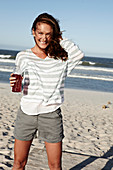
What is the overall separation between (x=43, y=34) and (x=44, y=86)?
0.45 m

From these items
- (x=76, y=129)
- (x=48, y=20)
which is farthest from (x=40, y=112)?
(x=76, y=129)

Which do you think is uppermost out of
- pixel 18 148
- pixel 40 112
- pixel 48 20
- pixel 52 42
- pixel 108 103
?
pixel 48 20

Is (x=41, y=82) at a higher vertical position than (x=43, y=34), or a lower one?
lower

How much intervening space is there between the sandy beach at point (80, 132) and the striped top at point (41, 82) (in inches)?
66.7

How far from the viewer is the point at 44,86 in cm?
206

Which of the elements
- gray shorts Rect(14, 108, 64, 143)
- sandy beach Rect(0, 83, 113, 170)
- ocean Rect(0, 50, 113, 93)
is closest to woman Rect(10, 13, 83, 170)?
gray shorts Rect(14, 108, 64, 143)

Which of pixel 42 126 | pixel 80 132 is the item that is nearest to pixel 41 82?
pixel 42 126

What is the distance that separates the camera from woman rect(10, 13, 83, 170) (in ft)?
6.79

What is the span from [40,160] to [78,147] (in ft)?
4.10

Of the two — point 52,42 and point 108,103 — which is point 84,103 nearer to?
point 108,103

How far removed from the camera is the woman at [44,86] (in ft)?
6.79

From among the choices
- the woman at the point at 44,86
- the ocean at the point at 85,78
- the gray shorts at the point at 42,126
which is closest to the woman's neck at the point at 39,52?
the woman at the point at 44,86

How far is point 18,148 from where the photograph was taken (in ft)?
Result: 7.06

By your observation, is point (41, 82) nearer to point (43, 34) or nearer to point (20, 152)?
A: point (43, 34)
